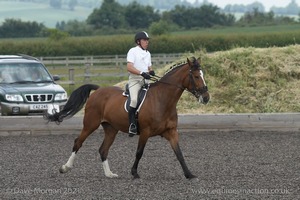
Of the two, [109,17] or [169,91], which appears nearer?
[169,91]

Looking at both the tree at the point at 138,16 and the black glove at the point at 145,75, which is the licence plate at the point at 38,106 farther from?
the tree at the point at 138,16

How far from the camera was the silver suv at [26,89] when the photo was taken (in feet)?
55.0

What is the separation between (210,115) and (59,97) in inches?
160

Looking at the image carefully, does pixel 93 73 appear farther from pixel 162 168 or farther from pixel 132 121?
pixel 132 121

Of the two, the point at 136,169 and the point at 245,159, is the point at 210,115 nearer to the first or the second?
the point at 245,159

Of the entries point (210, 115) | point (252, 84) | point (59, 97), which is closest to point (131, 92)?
point (210, 115)

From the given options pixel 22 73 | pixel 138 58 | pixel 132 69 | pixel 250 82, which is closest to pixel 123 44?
pixel 22 73

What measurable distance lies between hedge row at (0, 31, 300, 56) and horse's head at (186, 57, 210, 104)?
44067 millimetres

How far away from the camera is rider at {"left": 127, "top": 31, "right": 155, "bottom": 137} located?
10.1 m

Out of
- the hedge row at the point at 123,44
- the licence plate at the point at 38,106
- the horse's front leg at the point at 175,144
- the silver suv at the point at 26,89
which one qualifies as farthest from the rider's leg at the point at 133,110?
the hedge row at the point at 123,44

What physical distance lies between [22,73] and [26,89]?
3.80 ft

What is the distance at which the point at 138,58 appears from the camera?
10289 mm

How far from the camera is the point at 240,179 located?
9477mm

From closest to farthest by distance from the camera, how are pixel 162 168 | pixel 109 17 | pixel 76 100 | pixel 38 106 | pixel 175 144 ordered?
pixel 175 144
pixel 162 168
pixel 76 100
pixel 38 106
pixel 109 17
